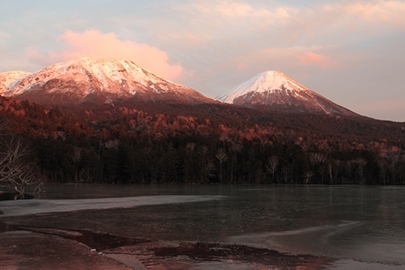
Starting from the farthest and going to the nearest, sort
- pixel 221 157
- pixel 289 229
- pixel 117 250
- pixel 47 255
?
1. pixel 221 157
2. pixel 289 229
3. pixel 117 250
4. pixel 47 255

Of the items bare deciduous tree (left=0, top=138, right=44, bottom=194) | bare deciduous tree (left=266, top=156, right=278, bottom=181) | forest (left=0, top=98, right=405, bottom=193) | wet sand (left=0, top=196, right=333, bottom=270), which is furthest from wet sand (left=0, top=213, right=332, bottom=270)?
bare deciduous tree (left=266, top=156, right=278, bottom=181)

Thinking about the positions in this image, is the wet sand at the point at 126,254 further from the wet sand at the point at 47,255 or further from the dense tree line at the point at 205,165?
the dense tree line at the point at 205,165

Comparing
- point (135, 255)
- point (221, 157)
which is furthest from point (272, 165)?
point (135, 255)

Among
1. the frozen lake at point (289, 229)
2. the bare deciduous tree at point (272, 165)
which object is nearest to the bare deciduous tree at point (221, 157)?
the bare deciduous tree at point (272, 165)

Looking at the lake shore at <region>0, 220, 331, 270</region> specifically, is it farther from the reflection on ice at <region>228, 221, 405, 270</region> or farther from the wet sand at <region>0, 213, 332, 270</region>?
the reflection on ice at <region>228, 221, 405, 270</region>

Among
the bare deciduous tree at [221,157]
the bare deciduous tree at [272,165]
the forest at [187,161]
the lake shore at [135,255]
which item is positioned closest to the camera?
the lake shore at [135,255]

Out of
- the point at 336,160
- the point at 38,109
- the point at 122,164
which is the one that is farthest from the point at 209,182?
the point at 38,109

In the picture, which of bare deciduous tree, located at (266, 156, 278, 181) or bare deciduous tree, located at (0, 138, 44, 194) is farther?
bare deciduous tree, located at (266, 156, 278, 181)

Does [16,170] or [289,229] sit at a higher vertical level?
[16,170]

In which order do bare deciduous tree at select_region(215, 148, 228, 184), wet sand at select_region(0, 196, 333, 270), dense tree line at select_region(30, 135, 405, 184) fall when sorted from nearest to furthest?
wet sand at select_region(0, 196, 333, 270)
dense tree line at select_region(30, 135, 405, 184)
bare deciduous tree at select_region(215, 148, 228, 184)

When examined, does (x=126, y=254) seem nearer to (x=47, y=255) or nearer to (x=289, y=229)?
(x=47, y=255)

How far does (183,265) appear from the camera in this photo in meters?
18.1

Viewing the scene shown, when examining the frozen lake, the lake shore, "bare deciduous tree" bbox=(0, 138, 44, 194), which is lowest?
the lake shore

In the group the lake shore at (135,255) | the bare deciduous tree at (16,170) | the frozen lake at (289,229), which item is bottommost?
the lake shore at (135,255)
